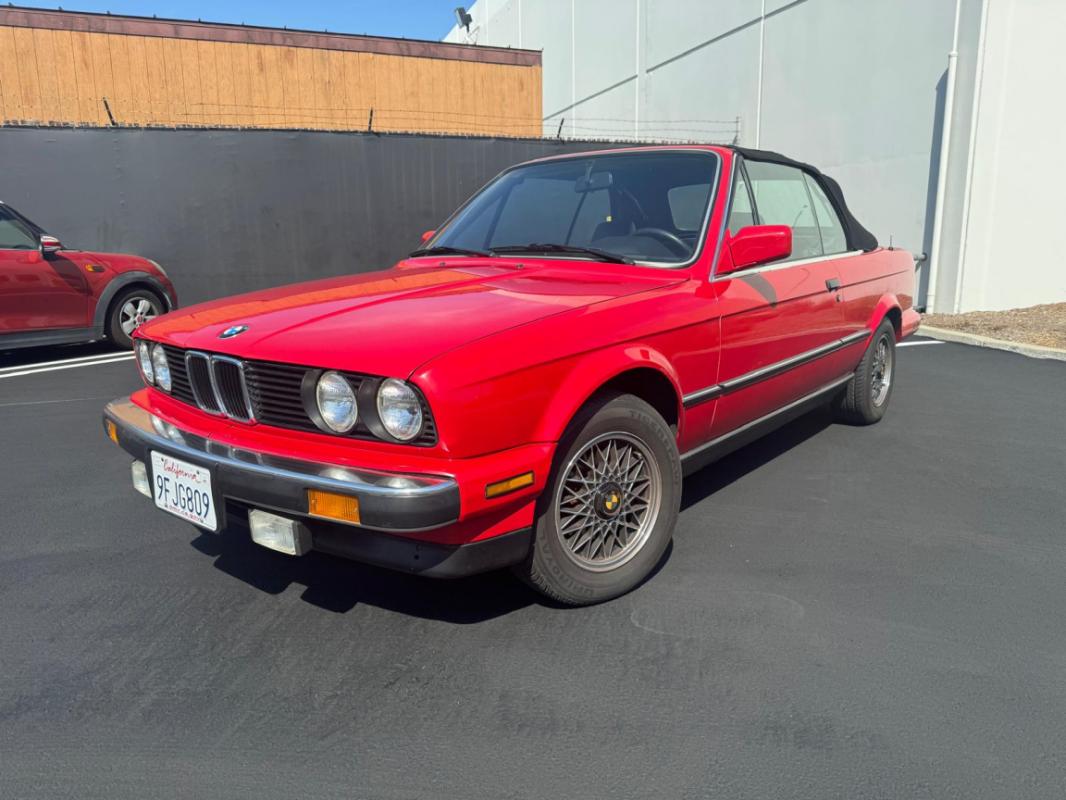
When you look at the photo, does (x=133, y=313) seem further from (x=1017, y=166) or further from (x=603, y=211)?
(x=1017, y=166)

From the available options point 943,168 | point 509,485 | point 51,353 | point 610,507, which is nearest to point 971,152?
point 943,168

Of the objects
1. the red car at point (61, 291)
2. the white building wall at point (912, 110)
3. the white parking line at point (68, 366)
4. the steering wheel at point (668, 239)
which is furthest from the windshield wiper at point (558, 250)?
the white building wall at point (912, 110)

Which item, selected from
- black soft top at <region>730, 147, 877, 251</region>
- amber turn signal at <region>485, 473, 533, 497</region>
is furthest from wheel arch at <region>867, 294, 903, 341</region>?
amber turn signal at <region>485, 473, 533, 497</region>

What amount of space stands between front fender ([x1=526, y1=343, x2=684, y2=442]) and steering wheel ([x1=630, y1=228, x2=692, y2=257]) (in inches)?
25.3

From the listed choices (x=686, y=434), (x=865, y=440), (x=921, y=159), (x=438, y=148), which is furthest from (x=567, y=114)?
(x=686, y=434)

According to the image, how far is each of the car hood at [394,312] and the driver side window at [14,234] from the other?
5230 millimetres

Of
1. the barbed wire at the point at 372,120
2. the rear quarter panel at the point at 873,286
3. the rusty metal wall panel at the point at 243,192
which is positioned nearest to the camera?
the rear quarter panel at the point at 873,286

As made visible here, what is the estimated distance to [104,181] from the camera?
9828mm

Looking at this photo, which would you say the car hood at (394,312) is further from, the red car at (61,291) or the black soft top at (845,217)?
the red car at (61,291)

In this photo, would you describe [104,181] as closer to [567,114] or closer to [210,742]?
[210,742]

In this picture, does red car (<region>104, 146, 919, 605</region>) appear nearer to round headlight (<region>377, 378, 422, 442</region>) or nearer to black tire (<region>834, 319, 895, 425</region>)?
round headlight (<region>377, 378, 422, 442</region>)

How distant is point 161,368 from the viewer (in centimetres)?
282

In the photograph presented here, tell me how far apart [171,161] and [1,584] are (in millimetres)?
8496

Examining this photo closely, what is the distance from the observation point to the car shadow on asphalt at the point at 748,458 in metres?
3.84
